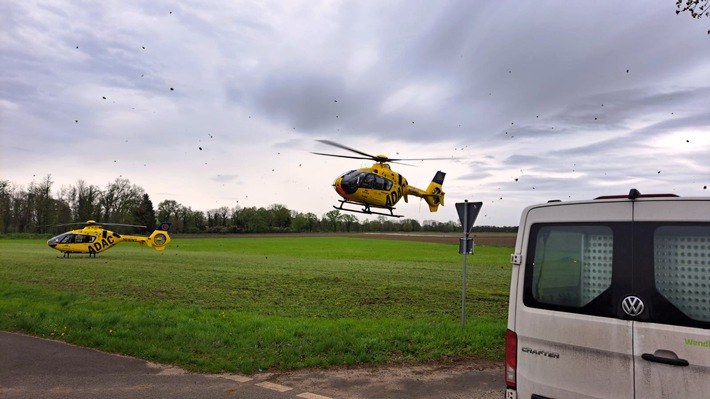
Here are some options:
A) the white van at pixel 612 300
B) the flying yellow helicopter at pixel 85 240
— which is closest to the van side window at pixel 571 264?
the white van at pixel 612 300

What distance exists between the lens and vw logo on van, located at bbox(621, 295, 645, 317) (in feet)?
10.5

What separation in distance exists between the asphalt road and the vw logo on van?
3050mm

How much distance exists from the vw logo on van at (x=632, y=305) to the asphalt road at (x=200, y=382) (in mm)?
3050

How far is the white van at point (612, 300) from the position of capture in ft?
9.96

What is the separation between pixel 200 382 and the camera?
624 centimetres

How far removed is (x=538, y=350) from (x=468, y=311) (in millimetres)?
9940

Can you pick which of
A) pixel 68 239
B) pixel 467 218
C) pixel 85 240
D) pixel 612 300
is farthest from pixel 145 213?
pixel 612 300

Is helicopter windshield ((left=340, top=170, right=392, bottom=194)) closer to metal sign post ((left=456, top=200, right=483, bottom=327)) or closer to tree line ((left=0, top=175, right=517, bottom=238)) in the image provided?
metal sign post ((left=456, top=200, right=483, bottom=327))

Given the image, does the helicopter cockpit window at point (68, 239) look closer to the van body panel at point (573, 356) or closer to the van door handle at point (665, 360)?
the van body panel at point (573, 356)

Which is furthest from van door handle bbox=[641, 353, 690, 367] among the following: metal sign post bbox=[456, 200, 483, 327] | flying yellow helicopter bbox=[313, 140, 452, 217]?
flying yellow helicopter bbox=[313, 140, 452, 217]

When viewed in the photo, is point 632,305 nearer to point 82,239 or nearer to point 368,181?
point 368,181

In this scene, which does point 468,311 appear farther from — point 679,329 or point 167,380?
point 679,329

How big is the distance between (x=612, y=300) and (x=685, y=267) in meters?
0.51

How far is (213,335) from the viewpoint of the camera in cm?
850
